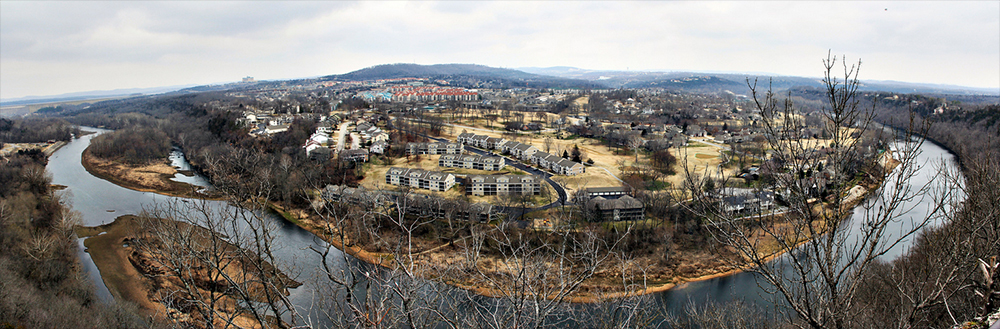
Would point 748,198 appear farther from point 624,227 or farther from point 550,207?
point 550,207

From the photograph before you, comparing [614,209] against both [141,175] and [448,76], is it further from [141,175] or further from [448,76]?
[448,76]

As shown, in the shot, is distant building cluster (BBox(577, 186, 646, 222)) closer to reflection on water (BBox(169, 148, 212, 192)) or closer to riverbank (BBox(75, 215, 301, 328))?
riverbank (BBox(75, 215, 301, 328))

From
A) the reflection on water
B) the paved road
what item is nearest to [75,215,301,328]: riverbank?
the reflection on water

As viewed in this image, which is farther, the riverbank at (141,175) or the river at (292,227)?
the riverbank at (141,175)

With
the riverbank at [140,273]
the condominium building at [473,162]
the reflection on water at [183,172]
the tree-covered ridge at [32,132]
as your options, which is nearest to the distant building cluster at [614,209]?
the condominium building at [473,162]

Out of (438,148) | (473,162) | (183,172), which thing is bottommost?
(183,172)

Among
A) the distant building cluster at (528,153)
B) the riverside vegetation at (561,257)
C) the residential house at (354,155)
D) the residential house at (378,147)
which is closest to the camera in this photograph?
the riverside vegetation at (561,257)

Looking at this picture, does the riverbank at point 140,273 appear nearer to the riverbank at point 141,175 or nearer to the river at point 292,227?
the river at point 292,227

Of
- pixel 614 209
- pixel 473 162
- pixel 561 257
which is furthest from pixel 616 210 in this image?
pixel 561 257
